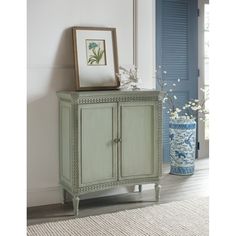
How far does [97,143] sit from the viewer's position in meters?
3.36

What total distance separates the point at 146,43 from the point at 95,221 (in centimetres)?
175

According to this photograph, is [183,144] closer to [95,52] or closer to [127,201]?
[127,201]

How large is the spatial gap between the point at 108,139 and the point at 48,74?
757mm

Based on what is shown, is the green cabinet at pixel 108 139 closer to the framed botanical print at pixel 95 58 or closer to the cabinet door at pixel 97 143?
the cabinet door at pixel 97 143

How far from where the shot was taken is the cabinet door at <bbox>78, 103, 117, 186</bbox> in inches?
130

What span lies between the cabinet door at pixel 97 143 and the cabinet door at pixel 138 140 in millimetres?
87

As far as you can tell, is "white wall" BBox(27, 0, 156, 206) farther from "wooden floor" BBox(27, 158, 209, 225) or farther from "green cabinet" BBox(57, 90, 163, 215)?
"wooden floor" BBox(27, 158, 209, 225)

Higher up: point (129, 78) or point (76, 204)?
point (129, 78)

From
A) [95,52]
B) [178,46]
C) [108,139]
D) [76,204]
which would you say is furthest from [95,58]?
[178,46]

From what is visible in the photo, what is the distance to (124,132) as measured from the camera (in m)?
3.48

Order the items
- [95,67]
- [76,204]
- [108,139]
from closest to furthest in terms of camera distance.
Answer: [76,204] → [108,139] → [95,67]

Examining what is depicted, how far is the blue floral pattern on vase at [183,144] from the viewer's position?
182 inches

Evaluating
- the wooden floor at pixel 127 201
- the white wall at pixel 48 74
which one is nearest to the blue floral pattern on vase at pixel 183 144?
the wooden floor at pixel 127 201
